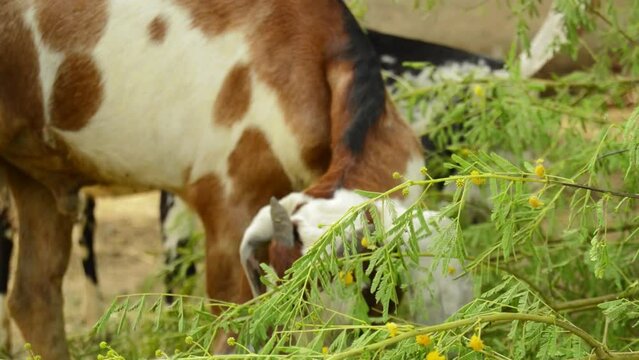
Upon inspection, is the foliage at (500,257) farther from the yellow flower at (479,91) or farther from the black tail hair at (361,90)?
the black tail hair at (361,90)

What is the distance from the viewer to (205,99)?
3.62 metres

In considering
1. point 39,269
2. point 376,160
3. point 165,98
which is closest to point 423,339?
point 376,160

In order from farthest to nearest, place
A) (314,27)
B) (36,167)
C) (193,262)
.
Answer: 1. (193,262)
2. (36,167)
3. (314,27)

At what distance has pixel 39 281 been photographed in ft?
13.9

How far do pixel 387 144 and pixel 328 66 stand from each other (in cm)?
30

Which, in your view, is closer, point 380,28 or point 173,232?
point 173,232

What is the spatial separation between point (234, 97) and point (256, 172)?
221 millimetres

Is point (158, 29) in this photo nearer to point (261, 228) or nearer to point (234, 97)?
point (234, 97)

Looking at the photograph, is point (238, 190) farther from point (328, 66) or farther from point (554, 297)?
point (554, 297)

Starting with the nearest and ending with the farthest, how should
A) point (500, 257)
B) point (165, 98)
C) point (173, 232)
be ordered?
point (500, 257)
point (165, 98)
point (173, 232)

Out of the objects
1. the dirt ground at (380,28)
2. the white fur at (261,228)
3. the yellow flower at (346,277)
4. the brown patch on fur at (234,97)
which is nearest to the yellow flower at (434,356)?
the yellow flower at (346,277)

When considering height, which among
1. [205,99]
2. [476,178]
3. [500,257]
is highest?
[476,178]

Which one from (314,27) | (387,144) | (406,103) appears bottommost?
(406,103)

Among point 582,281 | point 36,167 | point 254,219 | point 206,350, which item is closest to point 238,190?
point 254,219
